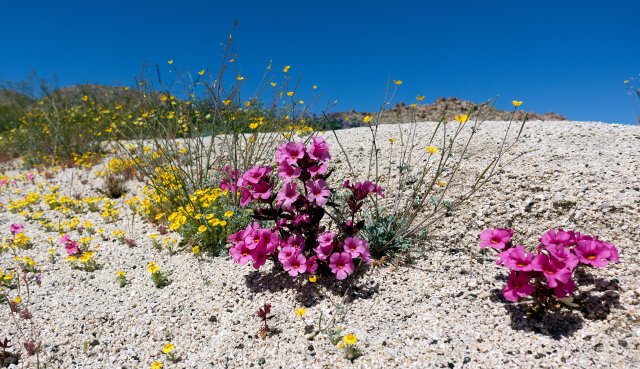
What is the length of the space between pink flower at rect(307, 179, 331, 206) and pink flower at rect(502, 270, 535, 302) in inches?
44.5

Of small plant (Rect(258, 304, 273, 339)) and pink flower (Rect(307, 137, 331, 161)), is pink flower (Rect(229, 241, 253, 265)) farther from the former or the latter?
pink flower (Rect(307, 137, 331, 161))

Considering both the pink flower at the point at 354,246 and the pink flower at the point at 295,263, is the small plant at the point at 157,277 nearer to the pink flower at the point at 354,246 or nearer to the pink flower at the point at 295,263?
the pink flower at the point at 295,263

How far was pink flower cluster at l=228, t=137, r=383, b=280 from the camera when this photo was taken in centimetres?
263

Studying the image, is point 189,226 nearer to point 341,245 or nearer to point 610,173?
point 341,245

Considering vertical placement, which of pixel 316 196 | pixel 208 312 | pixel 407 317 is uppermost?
pixel 316 196

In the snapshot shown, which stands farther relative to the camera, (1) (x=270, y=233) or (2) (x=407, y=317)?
(1) (x=270, y=233)

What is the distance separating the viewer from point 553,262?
7.51ft

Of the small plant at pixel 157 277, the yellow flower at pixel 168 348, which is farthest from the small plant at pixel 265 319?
the small plant at pixel 157 277

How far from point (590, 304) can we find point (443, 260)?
2.94 ft

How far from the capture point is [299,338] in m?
2.50

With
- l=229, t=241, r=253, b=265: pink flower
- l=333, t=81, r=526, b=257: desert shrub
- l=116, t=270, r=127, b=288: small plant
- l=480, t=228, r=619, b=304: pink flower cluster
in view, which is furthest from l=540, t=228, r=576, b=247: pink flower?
l=116, t=270, r=127, b=288: small plant

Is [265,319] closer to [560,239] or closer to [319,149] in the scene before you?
[319,149]

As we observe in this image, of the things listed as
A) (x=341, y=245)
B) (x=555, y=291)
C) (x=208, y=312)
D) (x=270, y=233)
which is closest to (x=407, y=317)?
(x=341, y=245)

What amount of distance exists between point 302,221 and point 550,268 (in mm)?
1439
